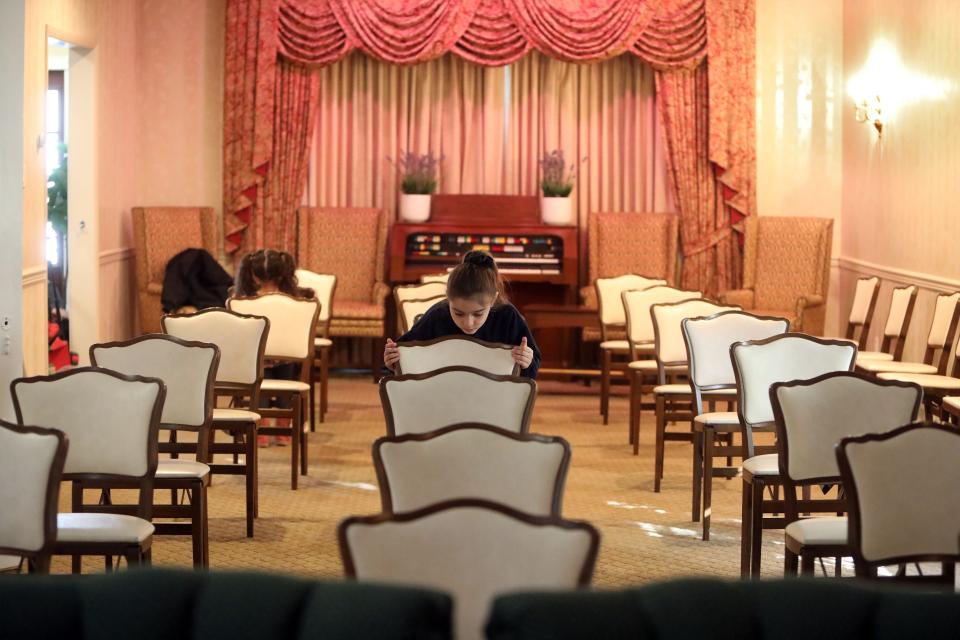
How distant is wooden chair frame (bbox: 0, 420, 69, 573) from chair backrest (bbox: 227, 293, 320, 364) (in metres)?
3.68

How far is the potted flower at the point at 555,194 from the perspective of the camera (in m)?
11.3

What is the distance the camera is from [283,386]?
7.11m

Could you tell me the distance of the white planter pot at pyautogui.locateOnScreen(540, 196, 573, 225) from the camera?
11336mm

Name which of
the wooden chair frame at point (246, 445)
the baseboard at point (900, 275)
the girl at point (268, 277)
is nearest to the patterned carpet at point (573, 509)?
the wooden chair frame at point (246, 445)

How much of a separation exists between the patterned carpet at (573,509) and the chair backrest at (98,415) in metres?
0.95

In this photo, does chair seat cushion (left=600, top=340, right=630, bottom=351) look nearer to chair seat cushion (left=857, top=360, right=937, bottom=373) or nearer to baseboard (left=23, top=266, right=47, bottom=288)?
chair seat cushion (left=857, top=360, right=937, bottom=373)

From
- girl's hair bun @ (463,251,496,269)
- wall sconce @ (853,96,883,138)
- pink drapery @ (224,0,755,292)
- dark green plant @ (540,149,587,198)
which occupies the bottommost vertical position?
girl's hair bun @ (463,251,496,269)

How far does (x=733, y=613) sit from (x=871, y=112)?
8877 millimetres

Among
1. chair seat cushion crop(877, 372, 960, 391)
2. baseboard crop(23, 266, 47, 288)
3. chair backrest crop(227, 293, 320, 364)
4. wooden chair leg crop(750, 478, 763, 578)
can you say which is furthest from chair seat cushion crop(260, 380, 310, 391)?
chair seat cushion crop(877, 372, 960, 391)

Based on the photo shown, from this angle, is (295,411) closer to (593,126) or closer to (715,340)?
(715,340)

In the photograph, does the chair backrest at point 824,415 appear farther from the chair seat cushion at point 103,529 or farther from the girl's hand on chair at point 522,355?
the chair seat cushion at point 103,529

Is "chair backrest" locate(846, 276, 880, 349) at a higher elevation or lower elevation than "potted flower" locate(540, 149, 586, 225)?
lower

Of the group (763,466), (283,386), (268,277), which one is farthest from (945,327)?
(268,277)

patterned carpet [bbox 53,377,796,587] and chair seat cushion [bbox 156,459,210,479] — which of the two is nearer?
chair seat cushion [bbox 156,459,210,479]
